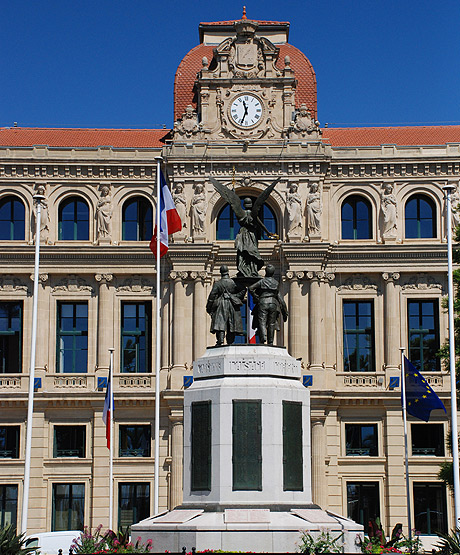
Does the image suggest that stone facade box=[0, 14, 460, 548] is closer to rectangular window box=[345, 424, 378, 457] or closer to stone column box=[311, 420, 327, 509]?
stone column box=[311, 420, 327, 509]

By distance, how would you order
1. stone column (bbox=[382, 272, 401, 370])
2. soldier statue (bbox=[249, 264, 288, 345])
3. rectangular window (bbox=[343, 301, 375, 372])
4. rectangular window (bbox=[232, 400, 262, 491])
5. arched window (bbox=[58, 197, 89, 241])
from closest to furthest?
rectangular window (bbox=[232, 400, 262, 491])
soldier statue (bbox=[249, 264, 288, 345])
stone column (bbox=[382, 272, 401, 370])
rectangular window (bbox=[343, 301, 375, 372])
arched window (bbox=[58, 197, 89, 241])

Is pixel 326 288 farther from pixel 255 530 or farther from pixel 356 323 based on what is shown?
pixel 255 530

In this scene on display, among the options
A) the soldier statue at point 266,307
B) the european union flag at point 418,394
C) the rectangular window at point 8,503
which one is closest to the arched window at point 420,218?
the european union flag at point 418,394

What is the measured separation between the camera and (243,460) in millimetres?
28797

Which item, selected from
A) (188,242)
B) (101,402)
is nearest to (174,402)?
(101,402)

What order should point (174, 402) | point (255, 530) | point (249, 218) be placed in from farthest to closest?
point (174, 402), point (249, 218), point (255, 530)

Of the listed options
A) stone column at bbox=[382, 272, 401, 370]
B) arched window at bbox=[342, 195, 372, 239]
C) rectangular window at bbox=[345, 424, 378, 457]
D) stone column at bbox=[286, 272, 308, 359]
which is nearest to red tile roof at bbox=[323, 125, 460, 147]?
arched window at bbox=[342, 195, 372, 239]

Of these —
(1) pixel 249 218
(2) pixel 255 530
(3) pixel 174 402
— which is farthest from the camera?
(3) pixel 174 402

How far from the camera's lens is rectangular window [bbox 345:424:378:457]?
58.4 meters

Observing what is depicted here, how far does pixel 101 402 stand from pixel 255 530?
3240 centimetres

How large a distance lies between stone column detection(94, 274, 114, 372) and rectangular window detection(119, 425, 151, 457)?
361 cm

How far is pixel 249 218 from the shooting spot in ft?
106

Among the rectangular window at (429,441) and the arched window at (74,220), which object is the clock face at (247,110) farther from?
the rectangular window at (429,441)

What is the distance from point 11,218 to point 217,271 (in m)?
12.3
